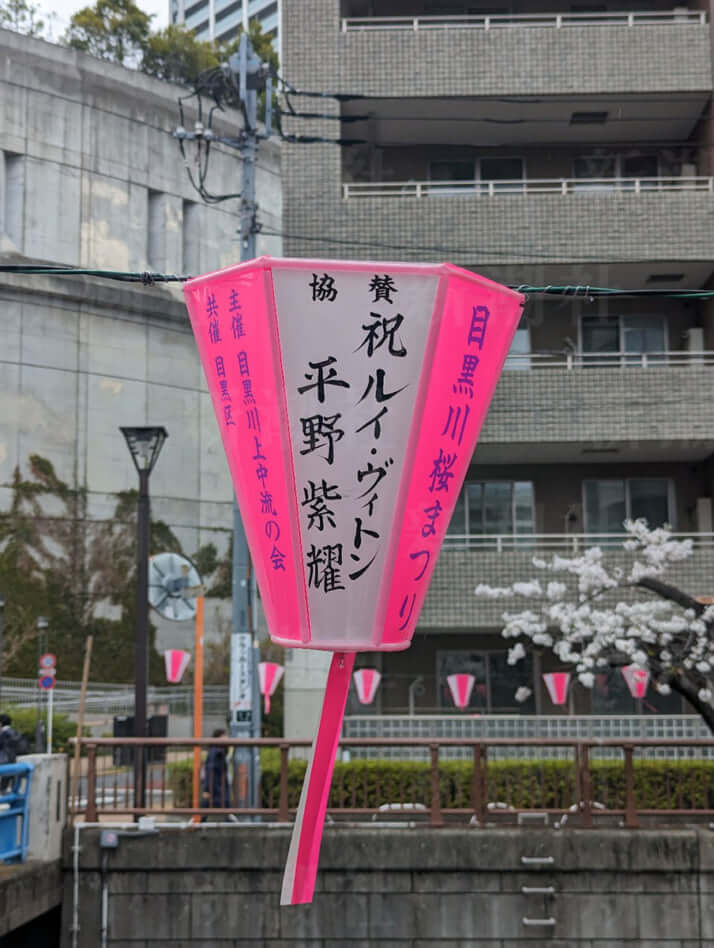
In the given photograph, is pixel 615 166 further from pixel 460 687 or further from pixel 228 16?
pixel 228 16

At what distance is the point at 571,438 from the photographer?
20.6m

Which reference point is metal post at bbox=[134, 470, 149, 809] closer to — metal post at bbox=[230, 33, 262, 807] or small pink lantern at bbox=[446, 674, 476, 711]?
metal post at bbox=[230, 33, 262, 807]

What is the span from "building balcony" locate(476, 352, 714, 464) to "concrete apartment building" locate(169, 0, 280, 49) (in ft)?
109

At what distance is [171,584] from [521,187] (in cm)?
1177

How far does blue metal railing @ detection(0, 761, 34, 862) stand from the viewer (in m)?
12.0

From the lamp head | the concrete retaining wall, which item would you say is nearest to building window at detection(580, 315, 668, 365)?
the lamp head

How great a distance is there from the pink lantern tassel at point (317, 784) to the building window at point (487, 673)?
16029 mm

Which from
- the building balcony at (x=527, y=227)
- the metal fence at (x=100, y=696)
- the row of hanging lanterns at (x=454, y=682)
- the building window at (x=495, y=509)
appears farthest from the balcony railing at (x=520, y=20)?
the metal fence at (x=100, y=696)

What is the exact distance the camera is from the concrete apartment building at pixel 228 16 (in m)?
52.0

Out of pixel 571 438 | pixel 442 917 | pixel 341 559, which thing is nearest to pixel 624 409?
pixel 571 438

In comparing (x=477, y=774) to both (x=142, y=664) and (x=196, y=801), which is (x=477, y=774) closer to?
(x=196, y=801)

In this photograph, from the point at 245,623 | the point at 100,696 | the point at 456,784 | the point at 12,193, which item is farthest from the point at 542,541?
the point at 12,193

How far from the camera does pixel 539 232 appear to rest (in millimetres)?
20953

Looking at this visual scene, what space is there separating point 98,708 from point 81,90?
56.5 ft
